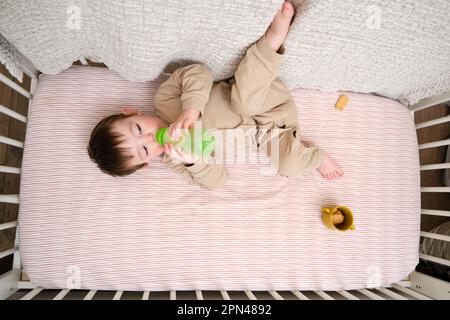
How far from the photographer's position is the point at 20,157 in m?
1.25

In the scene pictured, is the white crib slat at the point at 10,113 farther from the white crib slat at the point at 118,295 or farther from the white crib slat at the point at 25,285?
the white crib slat at the point at 118,295

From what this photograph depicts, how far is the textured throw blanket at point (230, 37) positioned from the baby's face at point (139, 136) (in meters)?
0.17

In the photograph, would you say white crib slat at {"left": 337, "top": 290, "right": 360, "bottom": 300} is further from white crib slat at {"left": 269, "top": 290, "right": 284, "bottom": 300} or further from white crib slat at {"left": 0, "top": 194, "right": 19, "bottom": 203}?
white crib slat at {"left": 0, "top": 194, "right": 19, "bottom": 203}

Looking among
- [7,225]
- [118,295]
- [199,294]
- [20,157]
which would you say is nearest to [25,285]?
[7,225]

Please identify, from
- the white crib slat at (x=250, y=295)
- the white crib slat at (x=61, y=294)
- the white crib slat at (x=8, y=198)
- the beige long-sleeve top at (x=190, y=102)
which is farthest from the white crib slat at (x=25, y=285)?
the white crib slat at (x=250, y=295)

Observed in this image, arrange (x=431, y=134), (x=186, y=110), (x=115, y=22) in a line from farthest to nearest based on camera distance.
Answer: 1. (x=431, y=134)
2. (x=186, y=110)
3. (x=115, y=22)

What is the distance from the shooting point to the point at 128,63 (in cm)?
95

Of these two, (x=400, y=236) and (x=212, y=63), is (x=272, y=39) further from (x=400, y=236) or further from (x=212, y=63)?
(x=400, y=236)

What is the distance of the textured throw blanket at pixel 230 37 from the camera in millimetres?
774

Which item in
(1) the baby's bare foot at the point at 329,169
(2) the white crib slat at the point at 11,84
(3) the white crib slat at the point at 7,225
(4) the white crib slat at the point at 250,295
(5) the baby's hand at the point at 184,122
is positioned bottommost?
(4) the white crib slat at the point at 250,295

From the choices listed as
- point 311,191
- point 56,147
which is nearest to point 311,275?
point 311,191

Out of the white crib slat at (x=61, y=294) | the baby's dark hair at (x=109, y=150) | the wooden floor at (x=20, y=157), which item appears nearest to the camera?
the baby's dark hair at (x=109, y=150)

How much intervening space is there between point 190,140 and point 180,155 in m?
0.06
